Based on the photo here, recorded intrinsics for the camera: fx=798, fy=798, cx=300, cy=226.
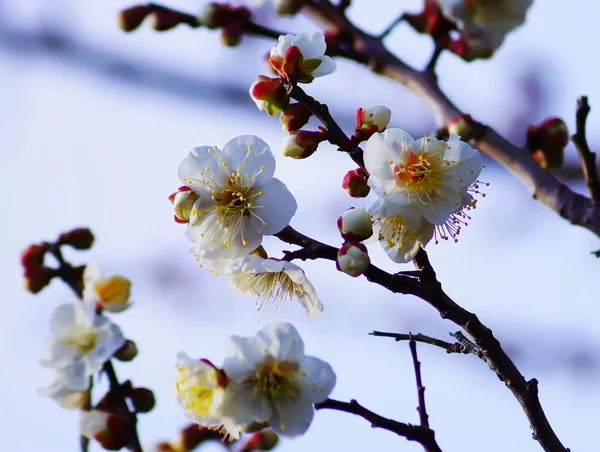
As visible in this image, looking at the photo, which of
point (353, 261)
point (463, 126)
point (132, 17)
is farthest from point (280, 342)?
point (132, 17)

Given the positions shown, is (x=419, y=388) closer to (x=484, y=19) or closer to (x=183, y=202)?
(x=183, y=202)

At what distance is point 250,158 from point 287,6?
109 cm

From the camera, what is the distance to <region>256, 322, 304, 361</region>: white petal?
1.29 m

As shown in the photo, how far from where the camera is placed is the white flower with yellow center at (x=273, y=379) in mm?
1271

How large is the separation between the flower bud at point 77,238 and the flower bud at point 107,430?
0.48 metres

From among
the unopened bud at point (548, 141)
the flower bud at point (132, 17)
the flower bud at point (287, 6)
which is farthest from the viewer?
the flower bud at point (132, 17)

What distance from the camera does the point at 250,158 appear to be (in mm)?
1524

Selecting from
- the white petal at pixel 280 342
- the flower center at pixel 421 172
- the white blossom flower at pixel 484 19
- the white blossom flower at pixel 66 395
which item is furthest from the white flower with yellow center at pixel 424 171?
the white blossom flower at pixel 484 19

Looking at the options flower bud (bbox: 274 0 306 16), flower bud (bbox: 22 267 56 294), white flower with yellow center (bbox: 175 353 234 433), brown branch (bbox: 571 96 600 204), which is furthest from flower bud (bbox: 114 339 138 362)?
flower bud (bbox: 274 0 306 16)

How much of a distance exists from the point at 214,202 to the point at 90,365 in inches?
14.8

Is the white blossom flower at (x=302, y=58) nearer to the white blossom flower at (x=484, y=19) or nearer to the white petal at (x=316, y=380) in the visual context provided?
the white petal at (x=316, y=380)

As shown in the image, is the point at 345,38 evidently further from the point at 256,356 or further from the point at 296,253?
the point at 256,356

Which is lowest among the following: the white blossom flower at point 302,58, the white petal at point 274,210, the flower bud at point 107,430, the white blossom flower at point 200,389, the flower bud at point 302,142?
the flower bud at point 107,430

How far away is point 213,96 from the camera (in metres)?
3.54
